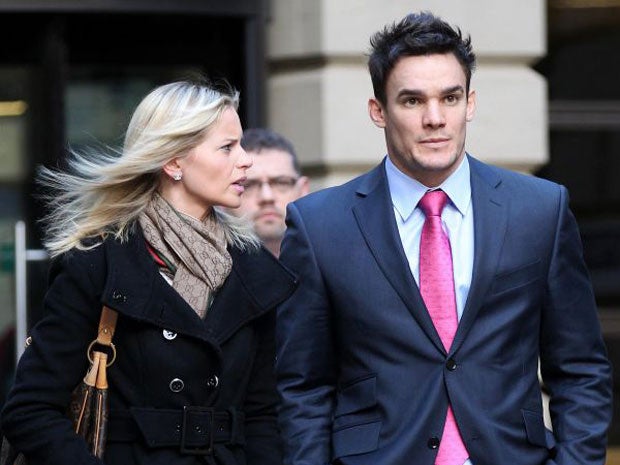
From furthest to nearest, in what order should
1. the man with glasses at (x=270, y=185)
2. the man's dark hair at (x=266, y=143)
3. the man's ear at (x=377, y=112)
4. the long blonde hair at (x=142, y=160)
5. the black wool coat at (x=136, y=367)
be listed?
the man's dark hair at (x=266, y=143) → the man with glasses at (x=270, y=185) → the man's ear at (x=377, y=112) → the long blonde hair at (x=142, y=160) → the black wool coat at (x=136, y=367)

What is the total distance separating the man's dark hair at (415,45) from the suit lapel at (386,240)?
26cm

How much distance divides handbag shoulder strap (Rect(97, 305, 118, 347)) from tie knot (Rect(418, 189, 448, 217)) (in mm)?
960

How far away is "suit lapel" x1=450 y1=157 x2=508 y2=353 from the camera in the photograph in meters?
4.54

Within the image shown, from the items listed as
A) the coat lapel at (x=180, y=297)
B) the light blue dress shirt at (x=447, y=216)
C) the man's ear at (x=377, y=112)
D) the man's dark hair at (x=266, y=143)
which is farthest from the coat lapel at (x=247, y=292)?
the man's dark hair at (x=266, y=143)

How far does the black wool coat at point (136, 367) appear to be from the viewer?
436cm

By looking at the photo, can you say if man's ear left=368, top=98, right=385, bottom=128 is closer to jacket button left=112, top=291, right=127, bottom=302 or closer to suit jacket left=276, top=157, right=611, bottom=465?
suit jacket left=276, top=157, right=611, bottom=465

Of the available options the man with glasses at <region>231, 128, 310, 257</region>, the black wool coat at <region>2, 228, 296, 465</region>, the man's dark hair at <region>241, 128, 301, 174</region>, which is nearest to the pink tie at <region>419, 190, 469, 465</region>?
the black wool coat at <region>2, 228, 296, 465</region>

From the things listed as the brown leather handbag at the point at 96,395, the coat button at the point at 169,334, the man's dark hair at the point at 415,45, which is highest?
the man's dark hair at the point at 415,45

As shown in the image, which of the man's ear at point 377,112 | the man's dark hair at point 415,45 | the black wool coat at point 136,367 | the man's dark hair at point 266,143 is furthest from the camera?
the man's dark hair at point 266,143

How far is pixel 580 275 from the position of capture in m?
4.74

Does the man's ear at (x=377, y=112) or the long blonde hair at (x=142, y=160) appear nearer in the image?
the long blonde hair at (x=142, y=160)

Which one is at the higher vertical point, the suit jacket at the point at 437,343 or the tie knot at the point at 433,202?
the tie knot at the point at 433,202

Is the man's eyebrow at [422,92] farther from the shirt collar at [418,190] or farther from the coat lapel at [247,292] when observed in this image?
the coat lapel at [247,292]

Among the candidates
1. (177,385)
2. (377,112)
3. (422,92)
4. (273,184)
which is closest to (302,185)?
(273,184)
